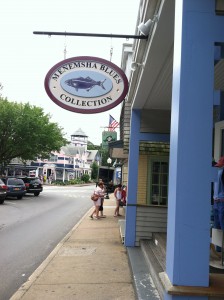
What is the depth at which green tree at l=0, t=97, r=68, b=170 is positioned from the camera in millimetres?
33188

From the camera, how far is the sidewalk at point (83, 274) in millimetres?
5766

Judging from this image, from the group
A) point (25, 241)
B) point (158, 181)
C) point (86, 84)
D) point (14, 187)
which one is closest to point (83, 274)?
point (86, 84)

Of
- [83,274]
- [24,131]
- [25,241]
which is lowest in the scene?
[25,241]

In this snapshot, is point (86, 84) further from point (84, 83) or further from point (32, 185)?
point (32, 185)

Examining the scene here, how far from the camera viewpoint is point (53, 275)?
6848mm

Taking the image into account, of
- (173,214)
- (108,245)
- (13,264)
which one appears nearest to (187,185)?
(173,214)

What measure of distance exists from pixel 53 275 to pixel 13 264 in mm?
1671

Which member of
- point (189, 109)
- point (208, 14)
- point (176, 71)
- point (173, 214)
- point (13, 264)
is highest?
point (208, 14)

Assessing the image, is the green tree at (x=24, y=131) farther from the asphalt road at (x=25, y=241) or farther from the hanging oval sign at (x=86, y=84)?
the hanging oval sign at (x=86, y=84)

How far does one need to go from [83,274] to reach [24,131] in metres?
27.4

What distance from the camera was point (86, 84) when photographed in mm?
5766

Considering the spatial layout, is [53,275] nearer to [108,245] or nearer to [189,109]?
[108,245]

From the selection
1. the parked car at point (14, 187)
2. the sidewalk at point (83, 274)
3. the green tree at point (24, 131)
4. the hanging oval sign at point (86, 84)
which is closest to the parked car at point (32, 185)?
the green tree at point (24, 131)

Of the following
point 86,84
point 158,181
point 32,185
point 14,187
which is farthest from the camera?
point 32,185
